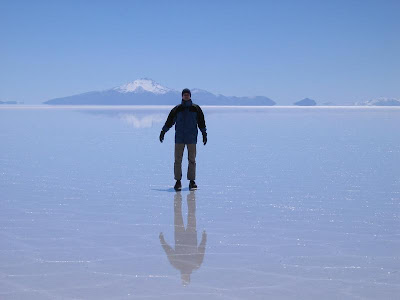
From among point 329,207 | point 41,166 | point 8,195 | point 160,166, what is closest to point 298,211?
point 329,207

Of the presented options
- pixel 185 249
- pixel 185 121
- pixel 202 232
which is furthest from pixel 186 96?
pixel 185 249

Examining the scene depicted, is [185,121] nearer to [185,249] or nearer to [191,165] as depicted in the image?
[191,165]

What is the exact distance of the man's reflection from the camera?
18.5 ft

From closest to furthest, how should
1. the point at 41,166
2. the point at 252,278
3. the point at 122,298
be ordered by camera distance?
the point at 122,298, the point at 252,278, the point at 41,166

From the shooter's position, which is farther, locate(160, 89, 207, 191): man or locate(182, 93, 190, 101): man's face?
locate(160, 89, 207, 191): man

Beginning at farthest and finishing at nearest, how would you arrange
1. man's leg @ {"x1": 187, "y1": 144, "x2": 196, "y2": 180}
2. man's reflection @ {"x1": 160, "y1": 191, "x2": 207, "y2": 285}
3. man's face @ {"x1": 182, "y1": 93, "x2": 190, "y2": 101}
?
1. man's leg @ {"x1": 187, "y1": 144, "x2": 196, "y2": 180}
2. man's face @ {"x1": 182, "y1": 93, "x2": 190, "y2": 101}
3. man's reflection @ {"x1": 160, "y1": 191, "x2": 207, "y2": 285}

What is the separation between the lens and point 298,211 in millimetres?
8508

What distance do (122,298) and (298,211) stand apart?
4.50 metres

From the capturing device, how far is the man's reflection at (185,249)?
5.64 metres

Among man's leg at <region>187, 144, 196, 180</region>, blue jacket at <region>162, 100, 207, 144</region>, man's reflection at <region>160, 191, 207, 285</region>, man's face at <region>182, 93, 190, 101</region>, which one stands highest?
man's face at <region>182, 93, 190, 101</region>

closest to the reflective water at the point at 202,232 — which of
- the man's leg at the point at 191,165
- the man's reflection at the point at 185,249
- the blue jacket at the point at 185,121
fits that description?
the man's reflection at the point at 185,249

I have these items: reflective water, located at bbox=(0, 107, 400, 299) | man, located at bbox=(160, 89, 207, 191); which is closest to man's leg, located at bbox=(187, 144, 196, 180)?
man, located at bbox=(160, 89, 207, 191)

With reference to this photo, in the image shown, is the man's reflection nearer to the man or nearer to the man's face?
the man

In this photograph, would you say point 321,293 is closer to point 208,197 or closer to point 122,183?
point 208,197
